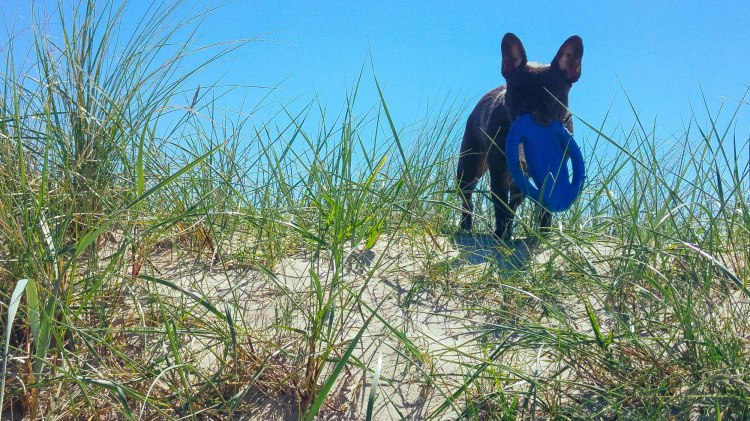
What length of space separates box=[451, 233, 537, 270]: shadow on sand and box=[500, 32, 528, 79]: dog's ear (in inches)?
46.4

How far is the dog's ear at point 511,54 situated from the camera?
171 inches

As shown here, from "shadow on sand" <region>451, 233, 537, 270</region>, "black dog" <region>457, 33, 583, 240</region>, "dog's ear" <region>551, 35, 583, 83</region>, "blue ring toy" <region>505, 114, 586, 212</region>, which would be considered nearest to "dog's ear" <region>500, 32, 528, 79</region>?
"black dog" <region>457, 33, 583, 240</region>

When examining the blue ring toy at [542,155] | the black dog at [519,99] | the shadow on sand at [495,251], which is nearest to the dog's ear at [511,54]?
the black dog at [519,99]

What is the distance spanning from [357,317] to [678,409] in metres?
0.94

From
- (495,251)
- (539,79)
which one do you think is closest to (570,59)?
(539,79)

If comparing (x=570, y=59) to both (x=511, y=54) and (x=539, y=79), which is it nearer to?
(x=539, y=79)

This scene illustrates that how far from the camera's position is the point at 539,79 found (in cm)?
422

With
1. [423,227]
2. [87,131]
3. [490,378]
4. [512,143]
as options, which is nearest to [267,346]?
[490,378]

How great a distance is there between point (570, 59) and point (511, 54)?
1.17 ft

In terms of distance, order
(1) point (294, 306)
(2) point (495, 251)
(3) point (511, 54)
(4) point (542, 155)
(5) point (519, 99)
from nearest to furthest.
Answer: (1) point (294, 306) < (2) point (495, 251) < (4) point (542, 155) < (5) point (519, 99) < (3) point (511, 54)

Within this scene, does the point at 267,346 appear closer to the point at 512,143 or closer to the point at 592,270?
the point at 592,270

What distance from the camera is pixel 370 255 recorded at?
291cm

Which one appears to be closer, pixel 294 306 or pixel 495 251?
pixel 294 306

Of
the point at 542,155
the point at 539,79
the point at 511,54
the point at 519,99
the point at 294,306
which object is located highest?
the point at 511,54
